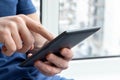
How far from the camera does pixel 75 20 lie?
1138mm

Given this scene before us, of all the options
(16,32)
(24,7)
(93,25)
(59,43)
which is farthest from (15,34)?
(93,25)

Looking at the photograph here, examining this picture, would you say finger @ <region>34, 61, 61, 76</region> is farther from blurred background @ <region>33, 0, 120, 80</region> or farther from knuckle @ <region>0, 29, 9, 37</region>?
blurred background @ <region>33, 0, 120, 80</region>

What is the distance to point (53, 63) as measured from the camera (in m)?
0.62

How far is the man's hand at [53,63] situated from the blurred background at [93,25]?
1.53ft

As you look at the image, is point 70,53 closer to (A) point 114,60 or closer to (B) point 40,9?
(B) point 40,9

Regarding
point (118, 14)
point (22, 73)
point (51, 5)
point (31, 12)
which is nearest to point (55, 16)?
point (51, 5)

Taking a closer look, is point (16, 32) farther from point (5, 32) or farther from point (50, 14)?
point (50, 14)

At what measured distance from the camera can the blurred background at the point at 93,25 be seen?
3.67 ft

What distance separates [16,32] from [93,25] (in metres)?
0.69

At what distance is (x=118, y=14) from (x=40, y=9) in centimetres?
37

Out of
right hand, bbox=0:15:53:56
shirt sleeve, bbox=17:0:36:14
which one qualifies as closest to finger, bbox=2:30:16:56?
right hand, bbox=0:15:53:56

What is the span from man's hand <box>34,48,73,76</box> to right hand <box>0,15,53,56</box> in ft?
0.26

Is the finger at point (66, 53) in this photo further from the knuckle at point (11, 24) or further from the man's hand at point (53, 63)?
the knuckle at point (11, 24)

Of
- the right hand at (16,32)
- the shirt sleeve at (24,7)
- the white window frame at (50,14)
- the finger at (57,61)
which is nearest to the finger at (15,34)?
the right hand at (16,32)
